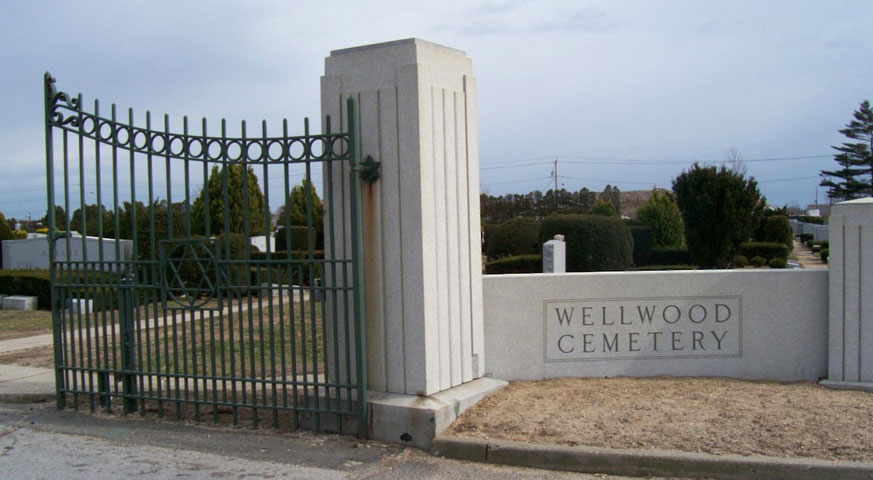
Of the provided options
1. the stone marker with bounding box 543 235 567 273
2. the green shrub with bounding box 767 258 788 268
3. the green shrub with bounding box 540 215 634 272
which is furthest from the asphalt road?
the green shrub with bounding box 767 258 788 268

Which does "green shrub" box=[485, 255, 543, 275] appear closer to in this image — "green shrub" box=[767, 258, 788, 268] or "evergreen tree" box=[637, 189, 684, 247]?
"green shrub" box=[767, 258, 788, 268]

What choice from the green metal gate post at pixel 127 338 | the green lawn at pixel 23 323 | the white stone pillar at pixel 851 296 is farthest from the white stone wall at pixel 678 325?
the green lawn at pixel 23 323

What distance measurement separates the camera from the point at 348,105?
5.59 meters

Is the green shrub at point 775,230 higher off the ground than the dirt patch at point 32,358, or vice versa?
the green shrub at point 775,230

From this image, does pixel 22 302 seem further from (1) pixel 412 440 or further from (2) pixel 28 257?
(1) pixel 412 440

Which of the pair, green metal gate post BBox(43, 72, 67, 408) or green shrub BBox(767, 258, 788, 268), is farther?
green shrub BBox(767, 258, 788, 268)

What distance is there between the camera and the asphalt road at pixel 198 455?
4.95 metres

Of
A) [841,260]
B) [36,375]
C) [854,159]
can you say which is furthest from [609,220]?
[854,159]

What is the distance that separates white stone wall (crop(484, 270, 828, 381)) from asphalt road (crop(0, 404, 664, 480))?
76.7 inches

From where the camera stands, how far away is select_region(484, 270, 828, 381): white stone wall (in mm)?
6820

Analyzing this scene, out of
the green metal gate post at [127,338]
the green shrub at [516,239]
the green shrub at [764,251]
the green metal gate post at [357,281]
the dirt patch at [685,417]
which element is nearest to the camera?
the dirt patch at [685,417]

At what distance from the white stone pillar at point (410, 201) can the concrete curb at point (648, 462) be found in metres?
0.82

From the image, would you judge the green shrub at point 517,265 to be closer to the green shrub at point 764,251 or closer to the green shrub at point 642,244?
the green shrub at point 764,251

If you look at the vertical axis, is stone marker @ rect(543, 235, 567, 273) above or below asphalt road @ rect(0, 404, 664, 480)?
above
